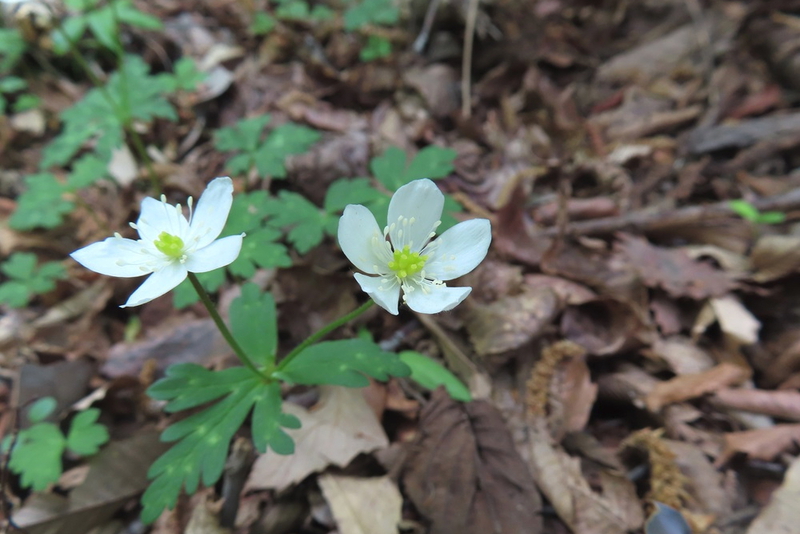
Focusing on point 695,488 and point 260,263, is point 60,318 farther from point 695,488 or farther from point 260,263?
point 695,488

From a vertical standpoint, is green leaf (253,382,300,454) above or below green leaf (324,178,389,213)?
below

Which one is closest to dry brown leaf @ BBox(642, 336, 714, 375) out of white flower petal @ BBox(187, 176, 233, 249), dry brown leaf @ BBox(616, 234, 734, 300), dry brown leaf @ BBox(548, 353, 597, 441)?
dry brown leaf @ BBox(616, 234, 734, 300)

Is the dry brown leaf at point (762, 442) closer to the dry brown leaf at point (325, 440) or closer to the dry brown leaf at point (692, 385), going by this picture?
the dry brown leaf at point (692, 385)

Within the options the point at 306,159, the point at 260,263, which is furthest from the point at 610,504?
the point at 306,159

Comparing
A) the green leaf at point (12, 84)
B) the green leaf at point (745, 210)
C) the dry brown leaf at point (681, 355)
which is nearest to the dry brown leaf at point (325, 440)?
the dry brown leaf at point (681, 355)

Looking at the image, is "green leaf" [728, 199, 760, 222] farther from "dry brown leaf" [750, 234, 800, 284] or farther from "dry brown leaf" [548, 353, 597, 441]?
"dry brown leaf" [548, 353, 597, 441]
